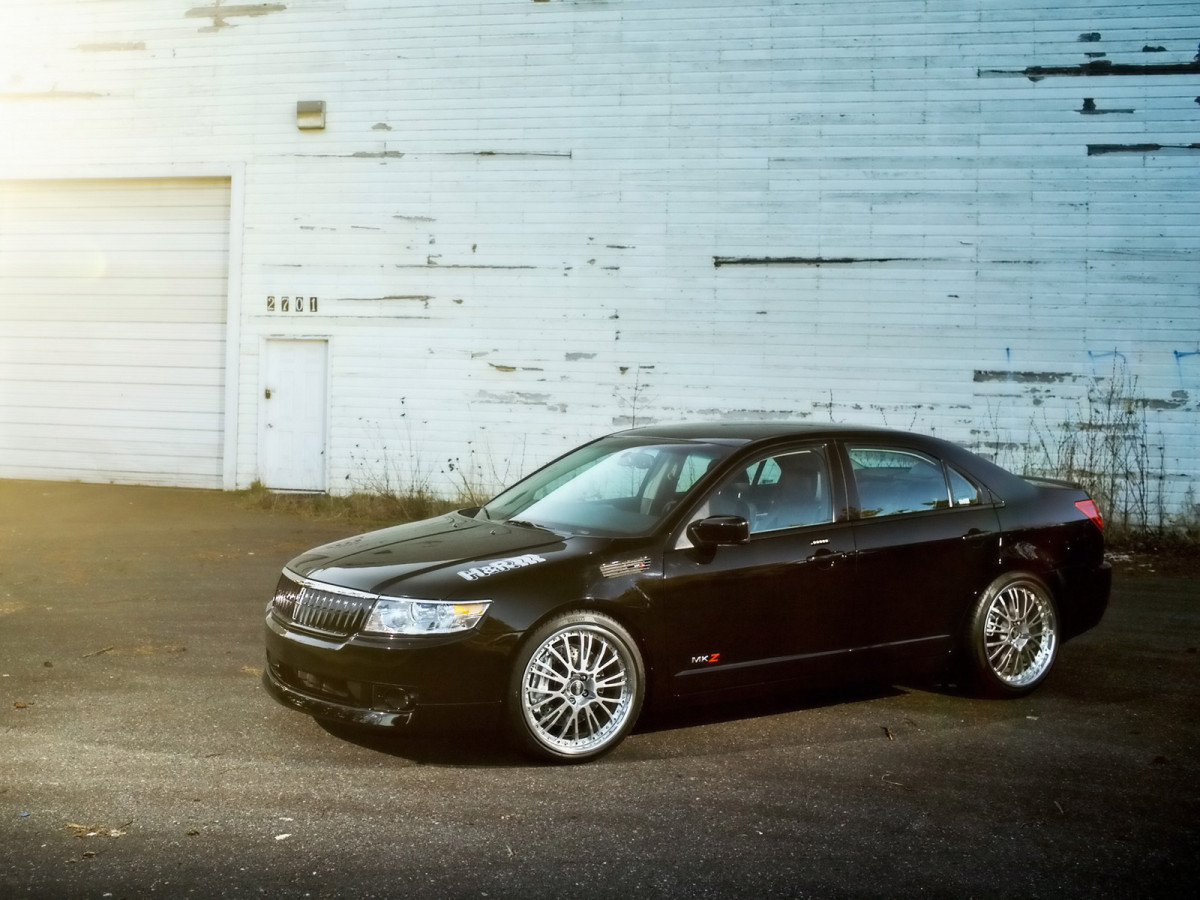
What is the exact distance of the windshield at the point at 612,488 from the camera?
5.75 m

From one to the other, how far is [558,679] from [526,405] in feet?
33.4

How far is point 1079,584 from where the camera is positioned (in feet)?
21.5

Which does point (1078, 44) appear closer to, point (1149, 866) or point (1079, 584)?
point (1079, 584)

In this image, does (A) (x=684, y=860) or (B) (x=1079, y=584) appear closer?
(A) (x=684, y=860)

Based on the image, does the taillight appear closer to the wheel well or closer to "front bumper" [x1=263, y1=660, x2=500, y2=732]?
the wheel well

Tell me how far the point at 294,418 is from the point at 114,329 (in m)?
3.04

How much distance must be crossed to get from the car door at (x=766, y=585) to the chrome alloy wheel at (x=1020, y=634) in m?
0.97

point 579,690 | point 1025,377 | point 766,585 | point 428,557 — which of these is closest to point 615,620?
point 579,690

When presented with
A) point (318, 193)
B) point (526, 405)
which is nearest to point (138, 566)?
point (526, 405)

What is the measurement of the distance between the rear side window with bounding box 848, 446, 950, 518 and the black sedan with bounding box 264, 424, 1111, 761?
1cm

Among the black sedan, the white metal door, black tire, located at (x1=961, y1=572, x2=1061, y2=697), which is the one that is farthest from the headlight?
the white metal door

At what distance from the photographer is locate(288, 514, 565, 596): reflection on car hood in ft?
16.8

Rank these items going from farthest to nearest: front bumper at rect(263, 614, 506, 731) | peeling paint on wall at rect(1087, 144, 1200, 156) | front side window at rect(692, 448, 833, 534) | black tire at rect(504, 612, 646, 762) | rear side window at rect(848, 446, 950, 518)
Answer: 1. peeling paint on wall at rect(1087, 144, 1200, 156)
2. rear side window at rect(848, 446, 950, 518)
3. front side window at rect(692, 448, 833, 534)
4. black tire at rect(504, 612, 646, 762)
5. front bumper at rect(263, 614, 506, 731)

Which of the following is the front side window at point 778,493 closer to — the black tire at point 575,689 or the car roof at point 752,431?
the car roof at point 752,431
